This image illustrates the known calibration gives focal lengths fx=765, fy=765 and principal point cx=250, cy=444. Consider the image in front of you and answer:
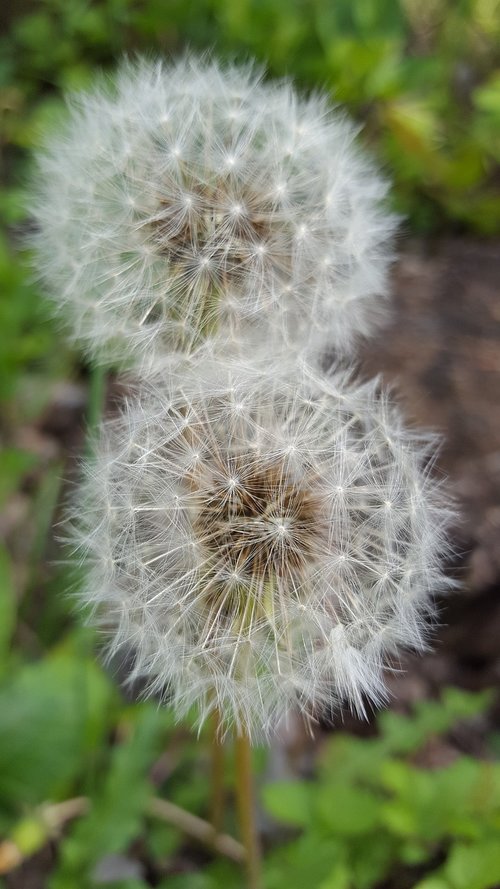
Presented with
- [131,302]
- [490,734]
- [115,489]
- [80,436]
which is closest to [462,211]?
[80,436]

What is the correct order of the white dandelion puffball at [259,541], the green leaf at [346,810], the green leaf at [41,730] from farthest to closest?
the green leaf at [41,730] → the green leaf at [346,810] → the white dandelion puffball at [259,541]

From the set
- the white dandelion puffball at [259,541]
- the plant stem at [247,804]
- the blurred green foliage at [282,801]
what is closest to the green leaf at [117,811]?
the blurred green foliage at [282,801]

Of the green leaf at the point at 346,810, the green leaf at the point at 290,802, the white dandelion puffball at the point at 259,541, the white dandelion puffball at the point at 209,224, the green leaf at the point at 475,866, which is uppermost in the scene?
the white dandelion puffball at the point at 209,224

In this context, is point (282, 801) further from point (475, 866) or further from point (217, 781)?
point (475, 866)

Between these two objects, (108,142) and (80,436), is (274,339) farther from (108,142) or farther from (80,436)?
(80,436)

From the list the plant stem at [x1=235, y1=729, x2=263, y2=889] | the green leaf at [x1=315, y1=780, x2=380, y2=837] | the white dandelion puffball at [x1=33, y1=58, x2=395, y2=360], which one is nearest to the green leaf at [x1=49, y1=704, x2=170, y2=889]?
the plant stem at [x1=235, y1=729, x2=263, y2=889]

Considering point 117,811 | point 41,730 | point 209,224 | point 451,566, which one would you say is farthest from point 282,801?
point 209,224

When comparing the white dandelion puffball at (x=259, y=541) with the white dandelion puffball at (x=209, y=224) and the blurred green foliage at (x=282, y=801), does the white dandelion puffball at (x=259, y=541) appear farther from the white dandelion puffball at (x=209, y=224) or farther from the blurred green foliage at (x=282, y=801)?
the blurred green foliage at (x=282, y=801)
